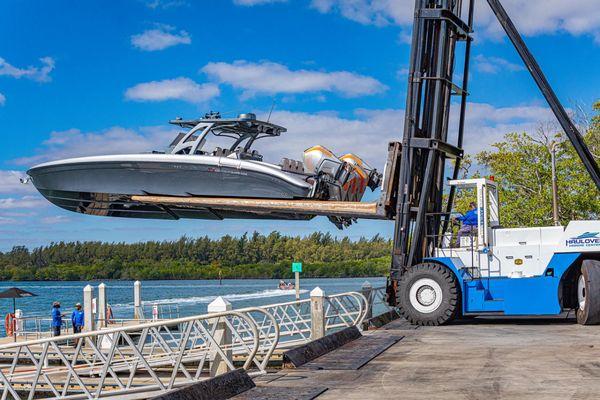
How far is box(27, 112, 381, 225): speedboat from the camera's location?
1803 cm

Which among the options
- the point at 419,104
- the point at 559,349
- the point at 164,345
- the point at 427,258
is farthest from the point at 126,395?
the point at 419,104

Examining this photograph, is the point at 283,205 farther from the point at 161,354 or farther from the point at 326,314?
the point at 161,354

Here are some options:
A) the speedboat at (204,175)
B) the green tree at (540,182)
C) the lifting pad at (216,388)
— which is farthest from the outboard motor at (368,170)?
the green tree at (540,182)

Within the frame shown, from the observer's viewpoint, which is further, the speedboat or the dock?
the speedboat

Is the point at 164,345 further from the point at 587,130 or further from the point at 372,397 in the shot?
the point at 587,130

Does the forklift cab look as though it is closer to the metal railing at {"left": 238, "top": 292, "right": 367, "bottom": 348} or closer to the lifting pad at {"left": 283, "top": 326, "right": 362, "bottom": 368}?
the metal railing at {"left": 238, "top": 292, "right": 367, "bottom": 348}

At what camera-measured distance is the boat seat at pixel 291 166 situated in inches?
707

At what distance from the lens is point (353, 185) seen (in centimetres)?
1864

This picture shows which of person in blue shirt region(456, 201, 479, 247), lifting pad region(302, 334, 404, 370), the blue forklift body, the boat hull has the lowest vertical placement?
lifting pad region(302, 334, 404, 370)

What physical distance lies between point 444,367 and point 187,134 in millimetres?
10204

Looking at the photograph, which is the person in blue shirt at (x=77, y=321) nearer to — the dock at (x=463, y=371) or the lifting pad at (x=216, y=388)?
the dock at (x=463, y=371)

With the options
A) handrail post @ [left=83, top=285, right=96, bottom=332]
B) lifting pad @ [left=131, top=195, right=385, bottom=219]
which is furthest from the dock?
handrail post @ [left=83, top=285, right=96, bottom=332]

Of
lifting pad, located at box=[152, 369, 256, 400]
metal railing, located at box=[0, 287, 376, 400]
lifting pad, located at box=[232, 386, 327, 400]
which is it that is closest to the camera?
lifting pad, located at box=[152, 369, 256, 400]

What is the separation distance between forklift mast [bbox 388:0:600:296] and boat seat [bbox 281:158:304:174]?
200 centimetres
